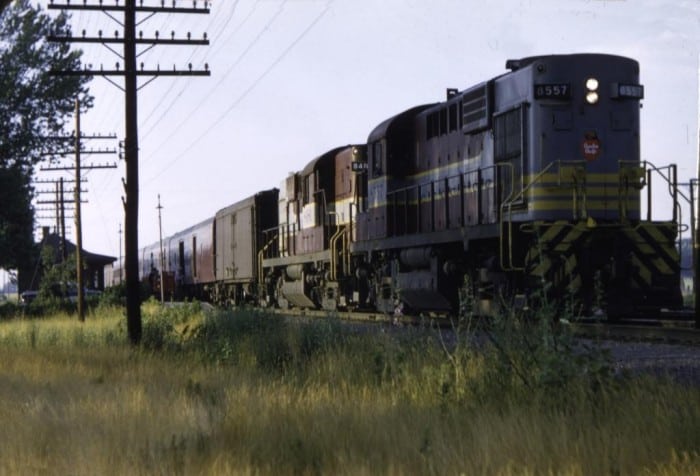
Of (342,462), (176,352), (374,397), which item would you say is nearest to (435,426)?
(342,462)

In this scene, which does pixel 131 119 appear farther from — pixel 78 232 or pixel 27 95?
pixel 27 95

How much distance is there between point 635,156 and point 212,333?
7.28 m

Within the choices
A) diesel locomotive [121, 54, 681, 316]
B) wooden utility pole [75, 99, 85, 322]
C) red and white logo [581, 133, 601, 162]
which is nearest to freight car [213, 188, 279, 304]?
wooden utility pole [75, 99, 85, 322]

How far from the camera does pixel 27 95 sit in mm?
40312

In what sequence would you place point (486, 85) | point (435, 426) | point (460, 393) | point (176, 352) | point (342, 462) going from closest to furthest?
point (342, 462) → point (435, 426) → point (460, 393) → point (176, 352) → point (486, 85)

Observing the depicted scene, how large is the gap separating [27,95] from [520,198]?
2865 cm

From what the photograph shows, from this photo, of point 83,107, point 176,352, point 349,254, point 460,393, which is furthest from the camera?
point 83,107

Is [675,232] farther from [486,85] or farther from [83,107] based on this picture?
[83,107]

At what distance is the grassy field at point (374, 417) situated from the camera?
6.04m

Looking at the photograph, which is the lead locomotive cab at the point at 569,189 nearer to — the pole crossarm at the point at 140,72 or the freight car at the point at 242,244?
the pole crossarm at the point at 140,72

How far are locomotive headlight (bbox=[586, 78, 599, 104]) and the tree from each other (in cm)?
2680

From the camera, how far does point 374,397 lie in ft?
29.1

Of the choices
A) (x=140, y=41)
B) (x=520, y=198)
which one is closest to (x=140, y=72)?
(x=140, y=41)

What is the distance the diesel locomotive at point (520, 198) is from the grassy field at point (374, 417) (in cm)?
327
